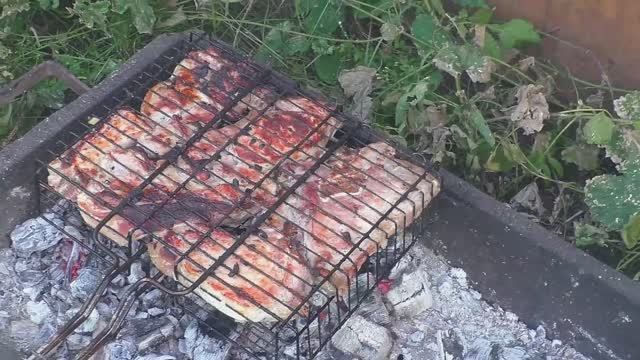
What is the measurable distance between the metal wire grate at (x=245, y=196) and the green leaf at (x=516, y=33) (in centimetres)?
72

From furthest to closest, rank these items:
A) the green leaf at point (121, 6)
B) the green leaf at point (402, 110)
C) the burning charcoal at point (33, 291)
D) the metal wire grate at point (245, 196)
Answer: the green leaf at point (121, 6) < the green leaf at point (402, 110) < the burning charcoal at point (33, 291) < the metal wire grate at point (245, 196)

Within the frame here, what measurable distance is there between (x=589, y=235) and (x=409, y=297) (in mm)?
716

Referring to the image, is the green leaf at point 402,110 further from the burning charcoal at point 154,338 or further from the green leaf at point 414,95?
the burning charcoal at point 154,338

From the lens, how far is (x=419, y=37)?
3.38 m

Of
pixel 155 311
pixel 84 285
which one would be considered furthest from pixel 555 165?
pixel 84 285

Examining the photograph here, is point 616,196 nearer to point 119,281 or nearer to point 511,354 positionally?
point 511,354

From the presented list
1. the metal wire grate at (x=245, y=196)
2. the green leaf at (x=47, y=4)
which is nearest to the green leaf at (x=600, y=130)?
the metal wire grate at (x=245, y=196)

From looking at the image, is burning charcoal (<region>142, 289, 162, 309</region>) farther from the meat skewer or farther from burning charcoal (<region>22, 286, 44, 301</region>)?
burning charcoal (<region>22, 286, 44, 301</region>)

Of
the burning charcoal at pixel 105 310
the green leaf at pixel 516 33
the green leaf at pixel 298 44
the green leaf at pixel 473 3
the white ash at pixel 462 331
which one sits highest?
the green leaf at pixel 473 3

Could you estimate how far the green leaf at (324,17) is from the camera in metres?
3.59

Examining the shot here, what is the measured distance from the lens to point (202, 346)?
2.80m

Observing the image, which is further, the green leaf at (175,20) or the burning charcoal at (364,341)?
the green leaf at (175,20)

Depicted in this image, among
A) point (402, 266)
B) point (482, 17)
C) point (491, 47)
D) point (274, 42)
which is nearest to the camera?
point (402, 266)

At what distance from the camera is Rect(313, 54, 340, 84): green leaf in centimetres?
360
